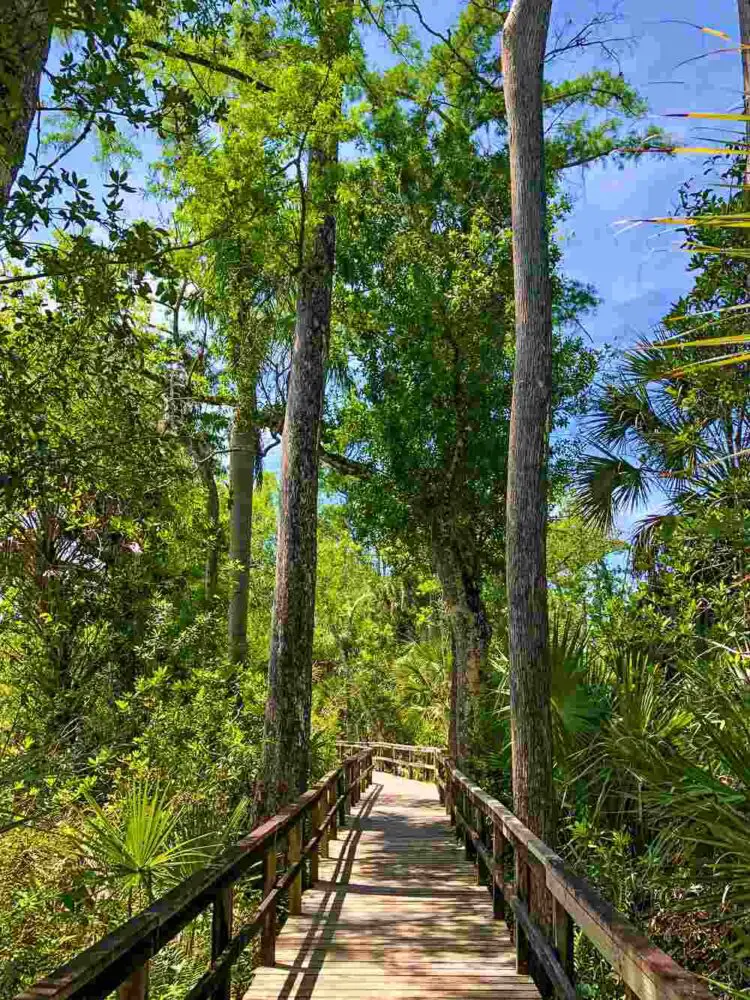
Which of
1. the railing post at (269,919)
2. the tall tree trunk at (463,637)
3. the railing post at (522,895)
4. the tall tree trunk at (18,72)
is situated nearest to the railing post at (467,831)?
the tall tree trunk at (463,637)

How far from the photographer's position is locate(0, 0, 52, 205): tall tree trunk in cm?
314

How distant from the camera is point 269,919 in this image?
4.90m

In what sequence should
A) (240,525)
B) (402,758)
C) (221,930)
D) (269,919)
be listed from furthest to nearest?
(402,758)
(240,525)
(269,919)
(221,930)

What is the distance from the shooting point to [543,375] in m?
7.04

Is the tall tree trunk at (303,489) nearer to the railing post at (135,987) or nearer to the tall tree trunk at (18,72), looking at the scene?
the tall tree trunk at (18,72)

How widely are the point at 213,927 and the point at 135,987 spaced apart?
53.9 inches

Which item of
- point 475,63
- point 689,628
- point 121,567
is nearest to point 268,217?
point 121,567

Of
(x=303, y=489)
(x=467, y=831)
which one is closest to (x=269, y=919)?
(x=467, y=831)

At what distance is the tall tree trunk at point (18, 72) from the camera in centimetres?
314

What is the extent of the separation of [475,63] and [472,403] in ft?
24.6

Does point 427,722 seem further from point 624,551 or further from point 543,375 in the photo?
point 543,375

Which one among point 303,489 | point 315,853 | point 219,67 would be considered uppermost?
point 219,67

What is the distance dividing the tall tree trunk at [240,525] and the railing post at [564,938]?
1067 centimetres

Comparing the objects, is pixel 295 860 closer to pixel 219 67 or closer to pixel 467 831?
pixel 467 831
